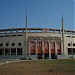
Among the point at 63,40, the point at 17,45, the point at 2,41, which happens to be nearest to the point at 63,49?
the point at 63,40

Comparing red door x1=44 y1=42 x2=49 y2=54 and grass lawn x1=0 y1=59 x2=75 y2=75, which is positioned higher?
red door x1=44 y1=42 x2=49 y2=54

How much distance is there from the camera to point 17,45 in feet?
343

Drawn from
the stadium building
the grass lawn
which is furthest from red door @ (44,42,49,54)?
the grass lawn

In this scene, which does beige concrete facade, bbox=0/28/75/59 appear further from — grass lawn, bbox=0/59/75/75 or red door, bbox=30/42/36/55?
grass lawn, bbox=0/59/75/75

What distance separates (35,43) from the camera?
103812 millimetres

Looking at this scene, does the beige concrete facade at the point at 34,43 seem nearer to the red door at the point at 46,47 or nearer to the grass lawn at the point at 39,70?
the red door at the point at 46,47

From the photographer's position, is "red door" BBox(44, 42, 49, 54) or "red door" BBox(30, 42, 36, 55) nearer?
"red door" BBox(30, 42, 36, 55)

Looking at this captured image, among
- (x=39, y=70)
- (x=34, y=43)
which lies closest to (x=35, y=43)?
(x=34, y=43)

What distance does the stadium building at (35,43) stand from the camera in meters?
103

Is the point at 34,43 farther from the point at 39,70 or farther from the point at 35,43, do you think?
the point at 39,70

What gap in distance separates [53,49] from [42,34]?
328 inches

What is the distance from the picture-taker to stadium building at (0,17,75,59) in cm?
10319

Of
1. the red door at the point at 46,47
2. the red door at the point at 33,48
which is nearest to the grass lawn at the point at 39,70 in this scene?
the red door at the point at 33,48

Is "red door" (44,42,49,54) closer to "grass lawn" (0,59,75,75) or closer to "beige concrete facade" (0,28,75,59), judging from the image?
"beige concrete facade" (0,28,75,59)
